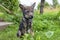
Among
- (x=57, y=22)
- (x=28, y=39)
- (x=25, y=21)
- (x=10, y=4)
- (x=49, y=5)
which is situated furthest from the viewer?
(x=49, y=5)

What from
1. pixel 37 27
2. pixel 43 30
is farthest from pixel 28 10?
pixel 37 27

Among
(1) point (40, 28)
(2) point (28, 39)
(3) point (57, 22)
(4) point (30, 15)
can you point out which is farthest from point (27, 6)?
(3) point (57, 22)

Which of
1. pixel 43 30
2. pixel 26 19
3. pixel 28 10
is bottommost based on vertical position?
pixel 43 30

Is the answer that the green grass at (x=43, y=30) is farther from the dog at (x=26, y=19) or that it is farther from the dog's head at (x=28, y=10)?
the dog's head at (x=28, y=10)

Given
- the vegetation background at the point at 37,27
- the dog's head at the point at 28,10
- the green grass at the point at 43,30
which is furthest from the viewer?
the green grass at the point at 43,30

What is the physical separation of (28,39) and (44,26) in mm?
3586

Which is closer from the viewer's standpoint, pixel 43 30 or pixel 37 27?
pixel 43 30

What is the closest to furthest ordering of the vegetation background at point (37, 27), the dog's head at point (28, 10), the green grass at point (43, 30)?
1. the dog's head at point (28, 10)
2. the vegetation background at point (37, 27)
3. the green grass at point (43, 30)

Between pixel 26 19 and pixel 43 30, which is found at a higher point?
pixel 26 19

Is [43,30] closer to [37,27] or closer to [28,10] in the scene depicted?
[37,27]

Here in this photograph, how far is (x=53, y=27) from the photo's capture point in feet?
33.1

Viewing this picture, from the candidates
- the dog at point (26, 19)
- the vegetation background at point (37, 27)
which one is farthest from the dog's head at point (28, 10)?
the vegetation background at point (37, 27)

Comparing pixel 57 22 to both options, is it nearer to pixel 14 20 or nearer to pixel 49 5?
pixel 14 20

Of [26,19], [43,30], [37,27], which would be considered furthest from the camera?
[37,27]
